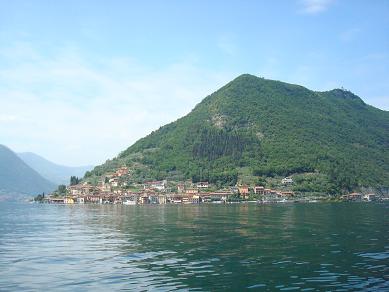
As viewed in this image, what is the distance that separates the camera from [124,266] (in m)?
36.2

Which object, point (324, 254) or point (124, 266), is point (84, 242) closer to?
point (124, 266)

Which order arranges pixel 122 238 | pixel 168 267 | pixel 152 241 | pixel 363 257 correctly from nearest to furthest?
pixel 168 267 < pixel 363 257 < pixel 152 241 < pixel 122 238

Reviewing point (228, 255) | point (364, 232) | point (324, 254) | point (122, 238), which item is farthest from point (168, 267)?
point (364, 232)

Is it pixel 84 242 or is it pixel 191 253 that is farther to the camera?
pixel 84 242

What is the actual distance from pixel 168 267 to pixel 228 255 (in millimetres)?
7353

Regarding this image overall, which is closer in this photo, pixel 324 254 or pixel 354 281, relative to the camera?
pixel 354 281

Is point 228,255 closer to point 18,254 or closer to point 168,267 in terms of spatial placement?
point 168,267

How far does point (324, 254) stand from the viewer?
41000mm

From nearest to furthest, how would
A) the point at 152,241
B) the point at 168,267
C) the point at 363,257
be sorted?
1. the point at 168,267
2. the point at 363,257
3. the point at 152,241

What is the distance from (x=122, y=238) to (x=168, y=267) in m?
22.6

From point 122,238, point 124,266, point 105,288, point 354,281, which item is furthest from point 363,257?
point 122,238

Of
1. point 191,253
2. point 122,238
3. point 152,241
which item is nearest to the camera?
point 191,253

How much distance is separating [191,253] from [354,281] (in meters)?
16.7

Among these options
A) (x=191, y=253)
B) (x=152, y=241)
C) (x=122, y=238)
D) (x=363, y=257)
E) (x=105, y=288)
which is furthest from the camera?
(x=122, y=238)
